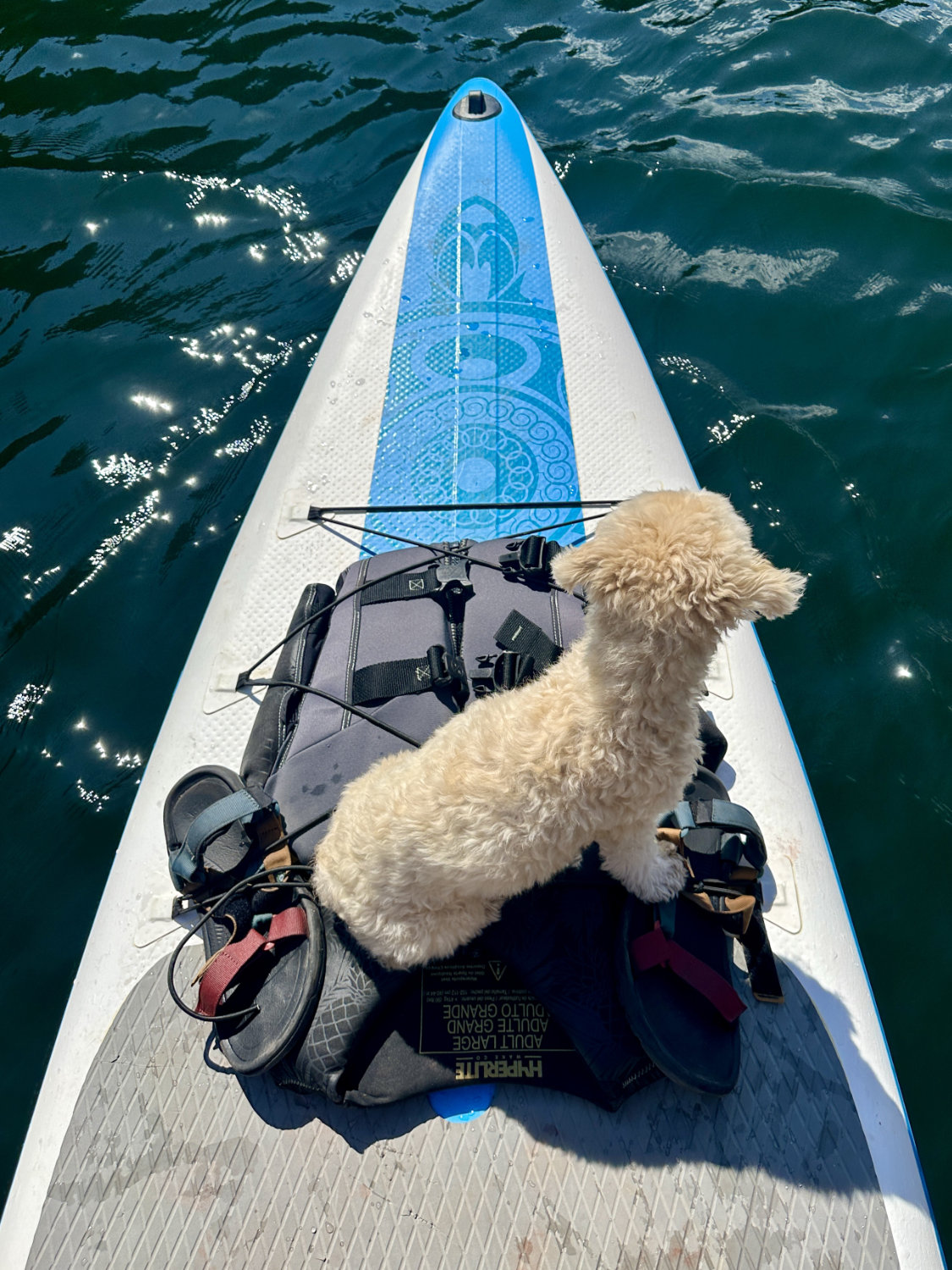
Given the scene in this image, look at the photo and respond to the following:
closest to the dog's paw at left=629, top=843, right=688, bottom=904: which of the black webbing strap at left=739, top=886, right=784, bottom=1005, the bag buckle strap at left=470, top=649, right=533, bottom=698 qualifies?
the black webbing strap at left=739, top=886, right=784, bottom=1005

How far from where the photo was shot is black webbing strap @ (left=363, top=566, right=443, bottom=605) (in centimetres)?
307

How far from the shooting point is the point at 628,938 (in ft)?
7.29

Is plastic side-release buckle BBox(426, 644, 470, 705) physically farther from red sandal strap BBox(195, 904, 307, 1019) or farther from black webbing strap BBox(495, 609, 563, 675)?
red sandal strap BBox(195, 904, 307, 1019)

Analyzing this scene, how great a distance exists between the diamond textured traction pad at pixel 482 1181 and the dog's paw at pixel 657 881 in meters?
0.51

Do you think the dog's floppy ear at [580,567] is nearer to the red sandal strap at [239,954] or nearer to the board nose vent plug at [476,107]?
the red sandal strap at [239,954]

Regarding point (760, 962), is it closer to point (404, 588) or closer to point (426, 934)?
point (426, 934)

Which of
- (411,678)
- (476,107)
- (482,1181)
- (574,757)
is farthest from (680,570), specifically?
(476,107)

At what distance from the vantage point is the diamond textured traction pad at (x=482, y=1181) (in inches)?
81.5

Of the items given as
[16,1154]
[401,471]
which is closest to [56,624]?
[401,471]

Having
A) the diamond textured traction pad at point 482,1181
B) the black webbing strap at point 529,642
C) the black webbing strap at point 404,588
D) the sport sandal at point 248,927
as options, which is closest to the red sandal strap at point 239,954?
the sport sandal at point 248,927

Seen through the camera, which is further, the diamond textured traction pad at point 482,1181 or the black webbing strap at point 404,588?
the black webbing strap at point 404,588

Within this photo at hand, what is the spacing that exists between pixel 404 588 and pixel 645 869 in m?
1.45

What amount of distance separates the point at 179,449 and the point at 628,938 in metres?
4.29

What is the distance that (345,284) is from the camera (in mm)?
5742
